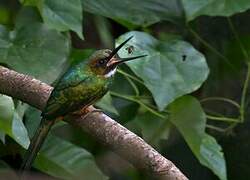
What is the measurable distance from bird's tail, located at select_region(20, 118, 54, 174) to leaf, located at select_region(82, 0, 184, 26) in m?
0.76

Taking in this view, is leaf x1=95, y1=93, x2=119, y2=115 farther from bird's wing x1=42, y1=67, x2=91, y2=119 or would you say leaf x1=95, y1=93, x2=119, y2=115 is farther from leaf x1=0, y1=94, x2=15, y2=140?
leaf x1=0, y1=94, x2=15, y2=140

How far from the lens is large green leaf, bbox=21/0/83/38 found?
2.40m

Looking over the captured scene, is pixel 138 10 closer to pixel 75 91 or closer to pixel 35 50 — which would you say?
pixel 35 50

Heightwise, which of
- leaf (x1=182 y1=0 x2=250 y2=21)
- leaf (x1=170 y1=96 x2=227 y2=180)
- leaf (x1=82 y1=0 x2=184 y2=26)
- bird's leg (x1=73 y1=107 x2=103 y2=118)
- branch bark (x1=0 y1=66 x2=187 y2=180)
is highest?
branch bark (x1=0 y1=66 x2=187 y2=180)

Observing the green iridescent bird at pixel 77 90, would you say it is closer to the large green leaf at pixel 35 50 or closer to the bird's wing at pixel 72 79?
the bird's wing at pixel 72 79

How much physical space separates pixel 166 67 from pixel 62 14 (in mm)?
363

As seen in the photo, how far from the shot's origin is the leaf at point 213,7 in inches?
99.1

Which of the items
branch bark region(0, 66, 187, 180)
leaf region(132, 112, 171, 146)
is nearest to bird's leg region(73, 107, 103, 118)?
branch bark region(0, 66, 187, 180)

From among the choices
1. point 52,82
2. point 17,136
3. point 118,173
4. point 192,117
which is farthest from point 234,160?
point 17,136

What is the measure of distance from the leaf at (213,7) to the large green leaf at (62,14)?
354 mm

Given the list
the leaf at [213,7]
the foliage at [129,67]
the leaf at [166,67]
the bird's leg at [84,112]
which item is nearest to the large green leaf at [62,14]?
the foliage at [129,67]

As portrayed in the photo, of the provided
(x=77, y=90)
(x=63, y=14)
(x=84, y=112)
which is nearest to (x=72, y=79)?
(x=77, y=90)

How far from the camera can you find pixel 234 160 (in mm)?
3094

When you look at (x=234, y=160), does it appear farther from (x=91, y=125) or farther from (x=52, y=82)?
(x=91, y=125)
